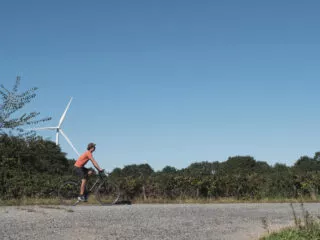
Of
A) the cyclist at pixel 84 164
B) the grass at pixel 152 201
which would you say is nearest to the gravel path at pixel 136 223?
the grass at pixel 152 201

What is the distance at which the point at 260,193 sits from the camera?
55.3ft

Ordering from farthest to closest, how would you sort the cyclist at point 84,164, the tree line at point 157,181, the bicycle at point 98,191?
the tree line at point 157,181
the bicycle at point 98,191
the cyclist at point 84,164

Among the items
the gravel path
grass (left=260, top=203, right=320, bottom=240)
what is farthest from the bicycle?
grass (left=260, top=203, right=320, bottom=240)

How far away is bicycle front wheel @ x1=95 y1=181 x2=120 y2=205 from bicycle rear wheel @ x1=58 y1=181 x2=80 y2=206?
0.77 metres

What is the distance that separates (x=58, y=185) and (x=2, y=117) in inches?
187

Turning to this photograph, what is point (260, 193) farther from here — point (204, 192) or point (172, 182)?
point (172, 182)

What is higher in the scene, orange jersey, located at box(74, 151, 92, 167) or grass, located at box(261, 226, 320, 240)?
orange jersey, located at box(74, 151, 92, 167)

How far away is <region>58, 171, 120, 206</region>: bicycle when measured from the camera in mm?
13312

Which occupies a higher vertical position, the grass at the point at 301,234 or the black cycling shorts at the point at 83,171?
the black cycling shorts at the point at 83,171

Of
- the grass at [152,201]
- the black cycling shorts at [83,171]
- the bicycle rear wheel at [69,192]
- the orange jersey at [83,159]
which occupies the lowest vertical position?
the grass at [152,201]

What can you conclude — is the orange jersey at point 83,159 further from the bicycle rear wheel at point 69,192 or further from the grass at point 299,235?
the grass at point 299,235

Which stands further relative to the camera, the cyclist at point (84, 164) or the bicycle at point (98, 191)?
the bicycle at point (98, 191)

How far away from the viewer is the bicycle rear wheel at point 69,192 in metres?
13.6

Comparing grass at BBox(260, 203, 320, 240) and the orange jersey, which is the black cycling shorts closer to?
the orange jersey
